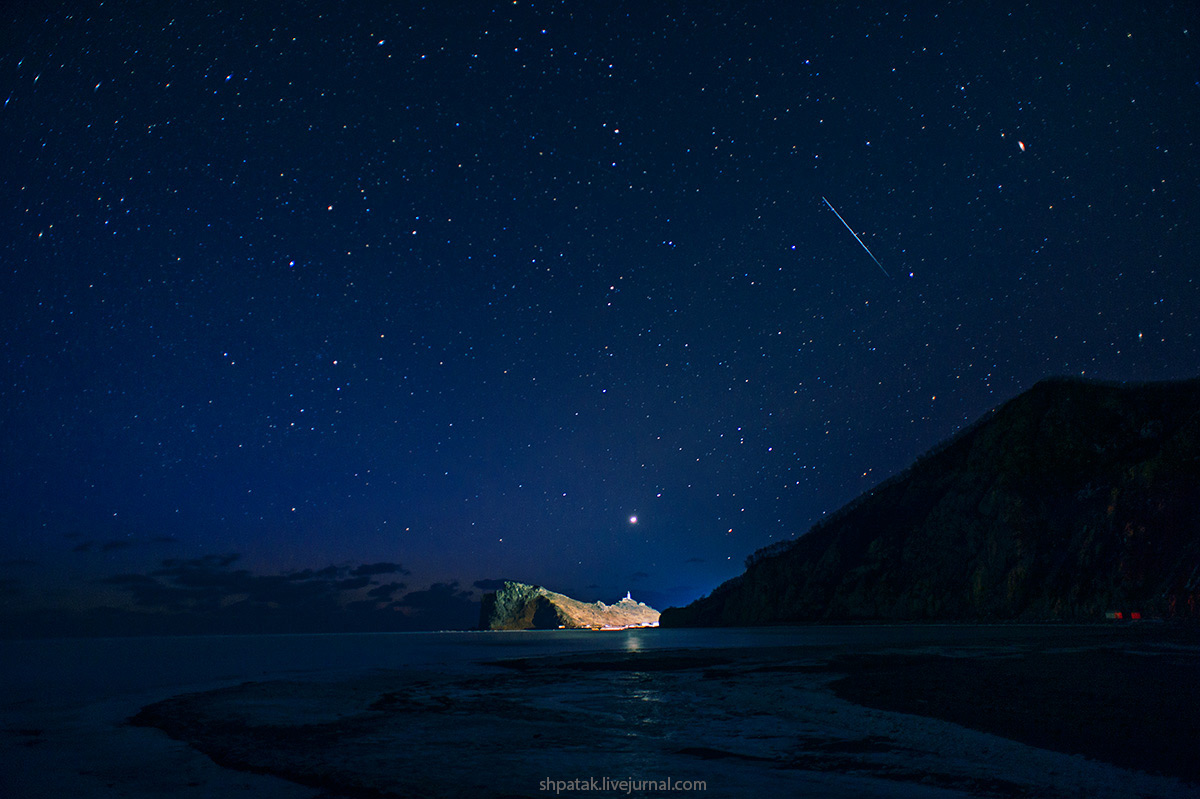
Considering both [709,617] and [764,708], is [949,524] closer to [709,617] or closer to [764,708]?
[709,617]

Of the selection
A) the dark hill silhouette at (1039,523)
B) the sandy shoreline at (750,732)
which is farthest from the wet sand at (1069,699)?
the dark hill silhouette at (1039,523)

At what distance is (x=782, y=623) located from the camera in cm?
14062

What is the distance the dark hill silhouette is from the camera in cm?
7794

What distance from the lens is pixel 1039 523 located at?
319 feet

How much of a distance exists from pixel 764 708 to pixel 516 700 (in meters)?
6.56

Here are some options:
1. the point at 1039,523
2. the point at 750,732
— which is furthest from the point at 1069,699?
the point at 1039,523

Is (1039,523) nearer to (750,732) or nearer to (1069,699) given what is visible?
(1069,699)

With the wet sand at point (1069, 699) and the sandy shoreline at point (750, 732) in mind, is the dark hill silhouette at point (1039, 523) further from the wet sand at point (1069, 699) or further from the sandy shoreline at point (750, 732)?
the sandy shoreline at point (750, 732)

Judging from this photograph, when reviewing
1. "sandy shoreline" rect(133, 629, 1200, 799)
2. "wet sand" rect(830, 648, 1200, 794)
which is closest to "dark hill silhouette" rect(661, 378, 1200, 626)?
"wet sand" rect(830, 648, 1200, 794)

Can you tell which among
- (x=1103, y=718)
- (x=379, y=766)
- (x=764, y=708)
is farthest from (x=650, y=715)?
(x=1103, y=718)

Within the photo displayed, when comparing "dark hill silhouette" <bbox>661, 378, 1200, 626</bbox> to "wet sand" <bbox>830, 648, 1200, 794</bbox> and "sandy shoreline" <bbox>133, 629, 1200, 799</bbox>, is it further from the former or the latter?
"sandy shoreline" <bbox>133, 629, 1200, 799</bbox>

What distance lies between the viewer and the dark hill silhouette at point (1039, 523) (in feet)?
256

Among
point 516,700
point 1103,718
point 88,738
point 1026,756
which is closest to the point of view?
point 1026,756

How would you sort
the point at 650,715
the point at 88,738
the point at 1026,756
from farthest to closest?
the point at 650,715 < the point at 88,738 < the point at 1026,756
